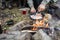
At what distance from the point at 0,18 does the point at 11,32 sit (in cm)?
117

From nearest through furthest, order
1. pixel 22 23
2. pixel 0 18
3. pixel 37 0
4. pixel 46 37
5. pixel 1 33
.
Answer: pixel 46 37
pixel 1 33
pixel 22 23
pixel 0 18
pixel 37 0

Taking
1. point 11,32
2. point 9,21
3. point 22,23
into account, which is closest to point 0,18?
point 9,21

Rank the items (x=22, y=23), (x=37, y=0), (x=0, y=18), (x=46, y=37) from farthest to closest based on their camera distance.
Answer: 1. (x=37, y=0)
2. (x=0, y=18)
3. (x=22, y=23)
4. (x=46, y=37)

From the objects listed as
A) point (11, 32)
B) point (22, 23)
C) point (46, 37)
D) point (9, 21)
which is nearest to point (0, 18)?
point (9, 21)

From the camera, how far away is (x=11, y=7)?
241 inches

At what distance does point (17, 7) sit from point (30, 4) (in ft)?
2.08

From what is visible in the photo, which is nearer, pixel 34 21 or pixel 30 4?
pixel 34 21

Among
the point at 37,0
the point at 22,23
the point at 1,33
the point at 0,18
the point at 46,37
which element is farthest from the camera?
the point at 37,0

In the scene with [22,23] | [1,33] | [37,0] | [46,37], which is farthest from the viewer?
[37,0]

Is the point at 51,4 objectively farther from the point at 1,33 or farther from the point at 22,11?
the point at 1,33

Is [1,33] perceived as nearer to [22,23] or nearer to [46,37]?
[22,23]

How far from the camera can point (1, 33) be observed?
441 cm

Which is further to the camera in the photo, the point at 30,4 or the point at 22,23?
the point at 30,4

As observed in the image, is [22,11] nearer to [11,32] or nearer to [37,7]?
[37,7]
